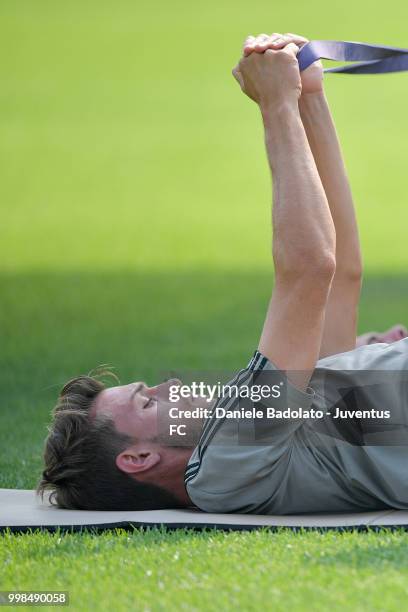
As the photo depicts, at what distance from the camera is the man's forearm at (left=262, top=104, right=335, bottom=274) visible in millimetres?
3611

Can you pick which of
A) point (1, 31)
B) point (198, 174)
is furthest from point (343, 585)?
point (1, 31)

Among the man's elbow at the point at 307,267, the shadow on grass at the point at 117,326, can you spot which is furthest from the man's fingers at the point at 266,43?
the shadow on grass at the point at 117,326

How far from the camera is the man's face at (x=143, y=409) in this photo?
395 centimetres

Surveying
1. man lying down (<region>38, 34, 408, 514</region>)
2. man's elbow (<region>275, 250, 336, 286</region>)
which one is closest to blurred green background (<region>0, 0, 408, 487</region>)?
man lying down (<region>38, 34, 408, 514</region>)

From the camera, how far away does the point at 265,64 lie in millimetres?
3873

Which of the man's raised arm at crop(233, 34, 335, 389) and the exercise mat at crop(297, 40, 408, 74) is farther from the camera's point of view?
the exercise mat at crop(297, 40, 408, 74)

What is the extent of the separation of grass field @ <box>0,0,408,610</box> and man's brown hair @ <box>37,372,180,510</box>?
36cm

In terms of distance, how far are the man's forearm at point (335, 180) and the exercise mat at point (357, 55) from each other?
222 mm

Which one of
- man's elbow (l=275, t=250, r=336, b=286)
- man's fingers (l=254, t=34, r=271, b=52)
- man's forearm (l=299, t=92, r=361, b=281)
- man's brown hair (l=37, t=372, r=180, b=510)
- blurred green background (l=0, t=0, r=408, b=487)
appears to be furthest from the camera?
→ blurred green background (l=0, t=0, r=408, b=487)

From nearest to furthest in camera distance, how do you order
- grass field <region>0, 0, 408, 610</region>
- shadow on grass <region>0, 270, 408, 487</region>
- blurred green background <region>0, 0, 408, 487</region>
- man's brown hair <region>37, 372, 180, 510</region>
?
1. grass field <region>0, 0, 408, 610</region>
2. man's brown hair <region>37, 372, 180, 510</region>
3. shadow on grass <region>0, 270, 408, 487</region>
4. blurred green background <region>0, 0, 408, 487</region>

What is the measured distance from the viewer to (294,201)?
367cm

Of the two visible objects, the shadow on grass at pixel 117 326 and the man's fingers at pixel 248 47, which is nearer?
the man's fingers at pixel 248 47

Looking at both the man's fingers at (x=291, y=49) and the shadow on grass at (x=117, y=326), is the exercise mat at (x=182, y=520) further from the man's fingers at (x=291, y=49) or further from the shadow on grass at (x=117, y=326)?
the man's fingers at (x=291, y=49)

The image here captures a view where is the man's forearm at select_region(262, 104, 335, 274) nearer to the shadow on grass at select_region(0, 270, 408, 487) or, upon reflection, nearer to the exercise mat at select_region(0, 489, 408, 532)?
the exercise mat at select_region(0, 489, 408, 532)
